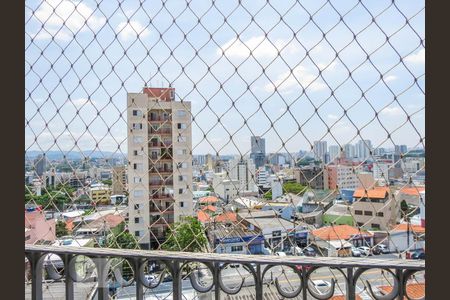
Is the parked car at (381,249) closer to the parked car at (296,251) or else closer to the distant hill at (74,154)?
the parked car at (296,251)

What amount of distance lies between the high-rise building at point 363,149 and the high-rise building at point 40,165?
93 centimetres

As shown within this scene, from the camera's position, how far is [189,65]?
105 centimetres

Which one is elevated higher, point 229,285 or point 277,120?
point 277,120

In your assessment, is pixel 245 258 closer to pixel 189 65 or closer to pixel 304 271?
pixel 304 271

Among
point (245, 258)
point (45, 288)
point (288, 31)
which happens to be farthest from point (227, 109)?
A: point (45, 288)

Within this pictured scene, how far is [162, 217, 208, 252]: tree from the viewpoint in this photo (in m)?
1.05

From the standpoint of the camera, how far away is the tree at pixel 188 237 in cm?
A: 105

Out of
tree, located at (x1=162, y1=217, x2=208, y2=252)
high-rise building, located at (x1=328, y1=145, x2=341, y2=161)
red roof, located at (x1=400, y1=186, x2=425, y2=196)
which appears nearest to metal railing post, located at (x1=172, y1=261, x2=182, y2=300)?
tree, located at (x1=162, y1=217, x2=208, y2=252)

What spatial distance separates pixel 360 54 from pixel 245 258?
548 millimetres

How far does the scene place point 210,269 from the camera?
0.92 metres

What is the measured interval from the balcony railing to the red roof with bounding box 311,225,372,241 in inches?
2.7

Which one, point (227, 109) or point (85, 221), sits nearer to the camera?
point (227, 109)

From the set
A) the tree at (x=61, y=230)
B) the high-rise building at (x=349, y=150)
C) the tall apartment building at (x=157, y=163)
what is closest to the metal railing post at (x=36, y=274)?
the tree at (x=61, y=230)

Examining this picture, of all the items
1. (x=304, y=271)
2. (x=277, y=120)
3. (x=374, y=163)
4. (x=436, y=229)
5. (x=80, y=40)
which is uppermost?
(x=80, y=40)
